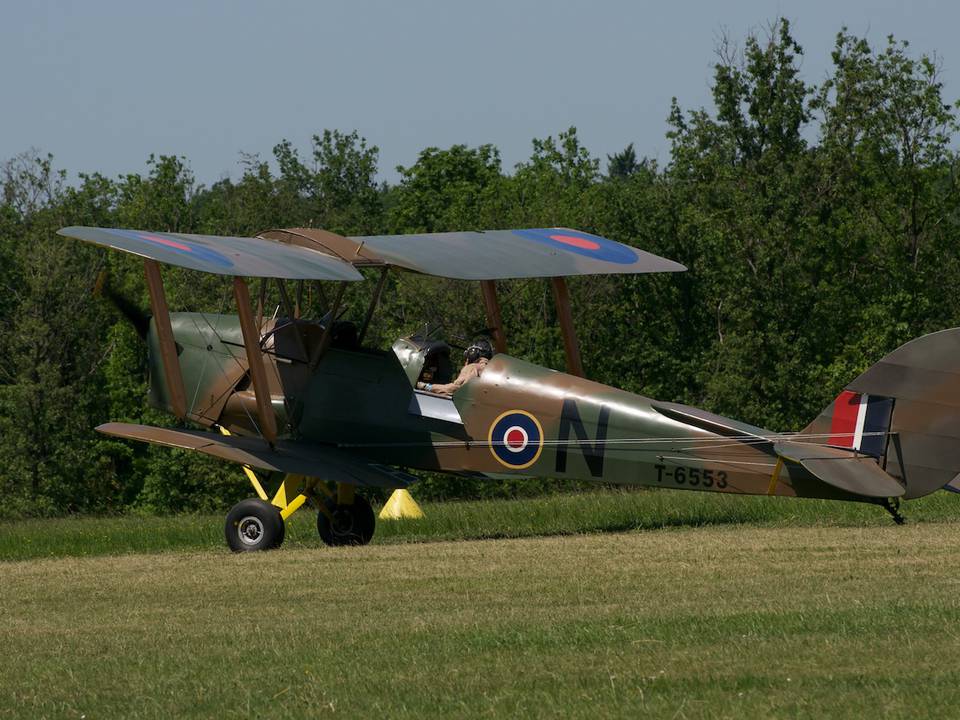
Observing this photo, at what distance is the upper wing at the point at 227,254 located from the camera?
13227mm

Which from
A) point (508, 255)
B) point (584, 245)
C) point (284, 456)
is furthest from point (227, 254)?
point (584, 245)

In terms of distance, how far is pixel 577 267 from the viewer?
54.1 ft

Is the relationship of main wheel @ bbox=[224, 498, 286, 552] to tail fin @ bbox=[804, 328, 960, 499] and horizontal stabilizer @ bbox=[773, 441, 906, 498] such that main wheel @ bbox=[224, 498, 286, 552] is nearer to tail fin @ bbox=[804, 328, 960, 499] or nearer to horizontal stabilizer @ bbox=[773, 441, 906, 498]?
horizontal stabilizer @ bbox=[773, 441, 906, 498]

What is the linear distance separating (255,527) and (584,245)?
5468mm

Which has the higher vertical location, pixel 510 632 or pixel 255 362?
pixel 255 362

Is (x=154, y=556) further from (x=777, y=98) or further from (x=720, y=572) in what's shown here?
(x=777, y=98)

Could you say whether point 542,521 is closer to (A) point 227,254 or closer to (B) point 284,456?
(B) point 284,456

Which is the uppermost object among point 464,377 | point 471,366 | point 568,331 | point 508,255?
point 508,255

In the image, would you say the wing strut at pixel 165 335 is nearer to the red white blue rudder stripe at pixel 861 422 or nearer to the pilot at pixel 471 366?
the pilot at pixel 471 366

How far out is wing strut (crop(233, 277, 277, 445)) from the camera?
13539 mm

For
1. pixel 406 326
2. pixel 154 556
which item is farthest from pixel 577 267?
pixel 406 326

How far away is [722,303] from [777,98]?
18.9ft

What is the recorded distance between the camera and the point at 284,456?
14.4 m

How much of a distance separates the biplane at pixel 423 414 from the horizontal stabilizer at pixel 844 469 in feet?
0.06
